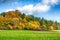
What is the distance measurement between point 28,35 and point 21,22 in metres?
0.40

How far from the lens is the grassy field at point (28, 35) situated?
13.8ft

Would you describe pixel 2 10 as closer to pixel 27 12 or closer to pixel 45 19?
pixel 27 12

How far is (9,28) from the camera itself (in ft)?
14.3

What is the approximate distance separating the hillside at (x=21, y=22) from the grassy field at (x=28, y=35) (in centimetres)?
11

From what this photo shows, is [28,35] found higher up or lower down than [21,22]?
lower down

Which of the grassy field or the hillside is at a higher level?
the hillside

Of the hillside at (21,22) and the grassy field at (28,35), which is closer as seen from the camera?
the grassy field at (28,35)

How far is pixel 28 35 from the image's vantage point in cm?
428

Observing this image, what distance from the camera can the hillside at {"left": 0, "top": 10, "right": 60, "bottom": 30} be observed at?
4321 mm

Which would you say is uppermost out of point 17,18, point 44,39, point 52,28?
point 17,18

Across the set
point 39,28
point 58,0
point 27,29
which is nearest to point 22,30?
point 27,29

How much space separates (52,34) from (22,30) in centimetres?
80

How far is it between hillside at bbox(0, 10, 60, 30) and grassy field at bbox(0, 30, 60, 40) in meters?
0.11

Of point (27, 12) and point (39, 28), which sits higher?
point (27, 12)
